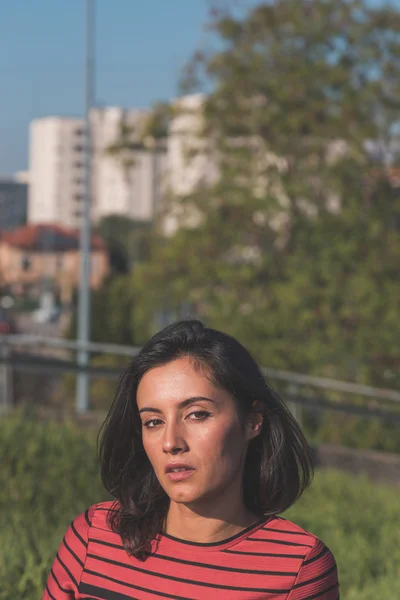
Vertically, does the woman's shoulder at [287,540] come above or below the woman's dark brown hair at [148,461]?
below

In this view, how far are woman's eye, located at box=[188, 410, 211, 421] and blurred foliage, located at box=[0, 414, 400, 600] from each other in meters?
2.08

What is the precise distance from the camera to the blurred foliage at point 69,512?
468cm

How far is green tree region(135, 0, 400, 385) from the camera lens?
20.3 m

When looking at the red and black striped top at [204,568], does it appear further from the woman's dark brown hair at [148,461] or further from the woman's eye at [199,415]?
the woman's eye at [199,415]

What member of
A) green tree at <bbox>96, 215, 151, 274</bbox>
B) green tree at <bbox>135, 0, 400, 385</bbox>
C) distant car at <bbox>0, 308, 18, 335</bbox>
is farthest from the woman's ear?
green tree at <bbox>96, 215, 151, 274</bbox>

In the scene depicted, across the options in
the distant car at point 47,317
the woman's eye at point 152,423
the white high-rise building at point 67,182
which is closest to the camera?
the woman's eye at point 152,423

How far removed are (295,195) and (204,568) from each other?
18926mm

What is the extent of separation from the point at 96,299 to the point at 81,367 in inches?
1174

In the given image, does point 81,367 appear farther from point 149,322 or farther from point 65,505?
point 149,322

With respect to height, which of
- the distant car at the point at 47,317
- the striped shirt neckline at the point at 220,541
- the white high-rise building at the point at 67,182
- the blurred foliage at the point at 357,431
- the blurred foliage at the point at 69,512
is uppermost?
the white high-rise building at the point at 67,182

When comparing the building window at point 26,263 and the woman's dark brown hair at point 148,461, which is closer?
the woman's dark brown hair at point 148,461

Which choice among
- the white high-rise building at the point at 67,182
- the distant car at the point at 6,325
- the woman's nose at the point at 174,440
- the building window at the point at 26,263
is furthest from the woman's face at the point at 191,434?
the white high-rise building at the point at 67,182

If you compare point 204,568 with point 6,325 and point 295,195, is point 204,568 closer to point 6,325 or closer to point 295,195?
point 295,195

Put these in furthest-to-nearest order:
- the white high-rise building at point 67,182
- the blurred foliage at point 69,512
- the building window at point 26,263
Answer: the white high-rise building at point 67,182 → the building window at point 26,263 → the blurred foliage at point 69,512
